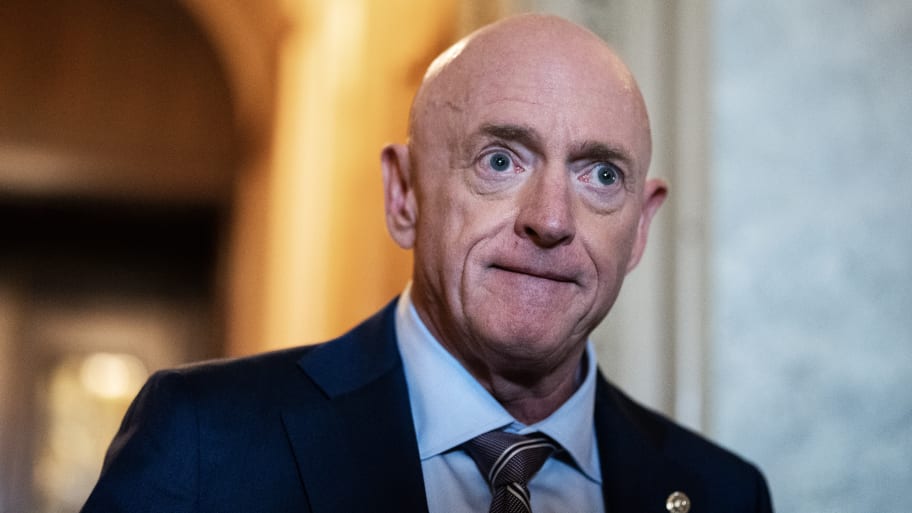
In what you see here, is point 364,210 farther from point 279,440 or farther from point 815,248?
point 279,440

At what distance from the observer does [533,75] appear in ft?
4.42

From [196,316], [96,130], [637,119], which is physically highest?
[96,130]

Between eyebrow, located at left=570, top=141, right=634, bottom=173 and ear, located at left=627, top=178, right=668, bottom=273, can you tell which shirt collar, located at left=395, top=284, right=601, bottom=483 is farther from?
eyebrow, located at left=570, top=141, right=634, bottom=173

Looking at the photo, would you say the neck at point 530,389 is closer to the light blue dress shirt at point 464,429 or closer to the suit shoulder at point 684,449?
the light blue dress shirt at point 464,429

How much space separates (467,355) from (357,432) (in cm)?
19

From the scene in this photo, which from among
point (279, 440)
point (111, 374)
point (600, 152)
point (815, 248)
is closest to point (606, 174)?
point (600, 152)

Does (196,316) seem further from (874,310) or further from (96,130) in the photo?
(874,310)

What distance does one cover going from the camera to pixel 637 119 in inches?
55.9

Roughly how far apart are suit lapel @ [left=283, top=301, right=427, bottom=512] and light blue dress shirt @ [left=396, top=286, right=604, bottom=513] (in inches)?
1.4

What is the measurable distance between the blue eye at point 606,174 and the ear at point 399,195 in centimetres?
25

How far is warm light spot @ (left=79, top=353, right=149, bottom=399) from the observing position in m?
5.17

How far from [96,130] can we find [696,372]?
3.08 meters

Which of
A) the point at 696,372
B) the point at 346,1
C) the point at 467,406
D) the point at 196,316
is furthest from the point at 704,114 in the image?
the point at 196,316

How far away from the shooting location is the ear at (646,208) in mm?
1533
